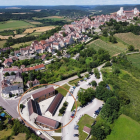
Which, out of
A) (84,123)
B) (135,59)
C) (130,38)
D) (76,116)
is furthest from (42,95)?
(130,38)

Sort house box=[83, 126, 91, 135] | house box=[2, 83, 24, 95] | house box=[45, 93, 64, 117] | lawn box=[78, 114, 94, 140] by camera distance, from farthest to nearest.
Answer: house box=[2, 83, 24, 95] → house box=[45, 93, 64, 117] → house box=[83, 126, 91, 135] → lawn box=[78, 114, 94, 140]

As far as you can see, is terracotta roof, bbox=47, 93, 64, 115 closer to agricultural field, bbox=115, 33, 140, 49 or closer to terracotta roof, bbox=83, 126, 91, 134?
terracotta roof, bbox=83, 126, 91, 134

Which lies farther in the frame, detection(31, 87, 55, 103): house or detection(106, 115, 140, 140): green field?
detection(31, 87, 55, 103): house

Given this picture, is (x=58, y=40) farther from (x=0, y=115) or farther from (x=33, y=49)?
(x=0, y=115)

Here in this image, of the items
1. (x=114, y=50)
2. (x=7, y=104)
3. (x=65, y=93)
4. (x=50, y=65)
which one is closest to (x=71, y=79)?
(x=65, y=93)

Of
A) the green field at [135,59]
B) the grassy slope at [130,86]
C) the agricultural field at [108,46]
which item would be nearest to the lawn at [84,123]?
the grassy slope at [130,86]

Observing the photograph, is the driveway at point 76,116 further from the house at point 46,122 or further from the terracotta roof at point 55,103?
the terracotta roof at point 55,103

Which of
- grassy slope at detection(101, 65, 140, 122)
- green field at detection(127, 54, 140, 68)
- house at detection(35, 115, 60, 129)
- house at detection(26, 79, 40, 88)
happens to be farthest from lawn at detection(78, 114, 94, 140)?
green field at detection(127, 54, 140, 68)
